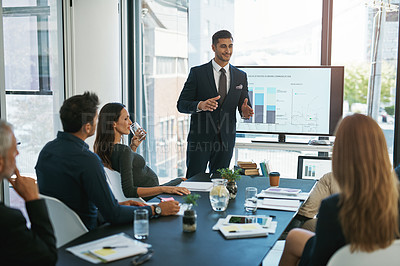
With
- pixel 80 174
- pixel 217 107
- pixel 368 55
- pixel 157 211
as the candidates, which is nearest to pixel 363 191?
pixel 157 211

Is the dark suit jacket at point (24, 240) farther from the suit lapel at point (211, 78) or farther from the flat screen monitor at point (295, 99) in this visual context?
the flat screen monitor at point (295, 99)

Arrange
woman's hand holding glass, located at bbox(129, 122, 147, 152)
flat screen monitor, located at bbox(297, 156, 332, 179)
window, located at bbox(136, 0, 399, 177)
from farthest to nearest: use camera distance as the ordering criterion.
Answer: window, located at bbox(136, 0, 399, 177), flat screen monitor, located at bbox(297, 156, 332, 179), woman's hand holding glass, located at bbox(129, 122, 147, 152)

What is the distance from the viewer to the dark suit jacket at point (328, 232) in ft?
5.89

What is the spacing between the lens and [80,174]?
93.7 inches

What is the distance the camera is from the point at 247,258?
1.92 m

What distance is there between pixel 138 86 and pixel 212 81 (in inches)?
67.0

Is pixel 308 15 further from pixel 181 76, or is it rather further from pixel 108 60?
pixel 108 60

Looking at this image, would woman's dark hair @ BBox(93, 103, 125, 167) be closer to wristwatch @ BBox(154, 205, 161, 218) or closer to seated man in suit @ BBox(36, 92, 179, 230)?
seated man in suit @ BBox(36, 92, 179, 230)

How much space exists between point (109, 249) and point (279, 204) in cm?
125

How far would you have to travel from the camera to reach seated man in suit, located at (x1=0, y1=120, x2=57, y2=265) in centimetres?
162

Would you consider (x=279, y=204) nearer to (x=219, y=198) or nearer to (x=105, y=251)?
(x=219, y=198)

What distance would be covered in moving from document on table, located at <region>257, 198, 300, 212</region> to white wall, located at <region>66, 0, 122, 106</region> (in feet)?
8.88

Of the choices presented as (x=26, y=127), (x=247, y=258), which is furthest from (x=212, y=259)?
(x=26, y=127)

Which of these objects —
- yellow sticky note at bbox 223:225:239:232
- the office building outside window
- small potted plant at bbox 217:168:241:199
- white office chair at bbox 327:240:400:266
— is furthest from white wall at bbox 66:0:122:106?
white office chair at bbox 327:240:400:266
